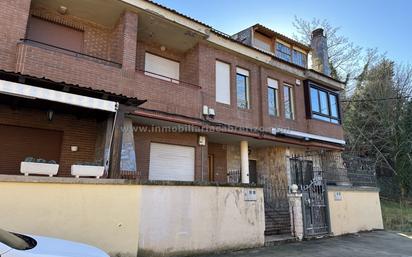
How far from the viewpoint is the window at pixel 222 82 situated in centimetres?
1327

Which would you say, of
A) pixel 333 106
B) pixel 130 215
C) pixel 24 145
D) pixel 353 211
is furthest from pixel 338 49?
pixel 24 145

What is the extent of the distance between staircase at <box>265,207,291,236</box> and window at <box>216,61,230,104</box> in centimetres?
503

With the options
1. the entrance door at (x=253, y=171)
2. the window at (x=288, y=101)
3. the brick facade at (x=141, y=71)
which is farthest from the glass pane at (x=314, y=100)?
the entrance door at (x=253, y=171)

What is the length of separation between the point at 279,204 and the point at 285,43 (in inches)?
407

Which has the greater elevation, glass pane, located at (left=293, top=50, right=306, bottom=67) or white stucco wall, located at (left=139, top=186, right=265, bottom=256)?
glass pane, located at (left=293, top=50, right=306, bottom=67)

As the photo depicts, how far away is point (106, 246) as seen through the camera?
6602 millimetres

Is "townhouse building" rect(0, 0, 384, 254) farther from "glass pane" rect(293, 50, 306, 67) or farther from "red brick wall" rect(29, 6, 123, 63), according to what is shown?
"glass pane" rect(293, 50, 306, 67)

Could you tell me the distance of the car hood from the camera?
3.58 metres

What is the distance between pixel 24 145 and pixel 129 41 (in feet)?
15.5

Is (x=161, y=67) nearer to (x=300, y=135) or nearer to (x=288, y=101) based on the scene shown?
(x=288, y=101)

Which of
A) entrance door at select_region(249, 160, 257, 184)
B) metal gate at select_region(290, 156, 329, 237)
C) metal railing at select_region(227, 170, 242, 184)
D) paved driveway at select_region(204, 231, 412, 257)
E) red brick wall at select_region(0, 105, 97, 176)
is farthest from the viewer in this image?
entrance door at select_region(249, 160, 257, 184)

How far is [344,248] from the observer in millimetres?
9680

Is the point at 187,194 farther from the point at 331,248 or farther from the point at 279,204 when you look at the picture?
the point at 279,204

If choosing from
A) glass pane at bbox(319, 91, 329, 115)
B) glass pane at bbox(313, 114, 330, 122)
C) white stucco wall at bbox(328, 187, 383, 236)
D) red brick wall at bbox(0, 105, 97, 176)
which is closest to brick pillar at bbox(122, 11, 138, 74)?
red brick wall at bbox(0, 105, 97, 176)
